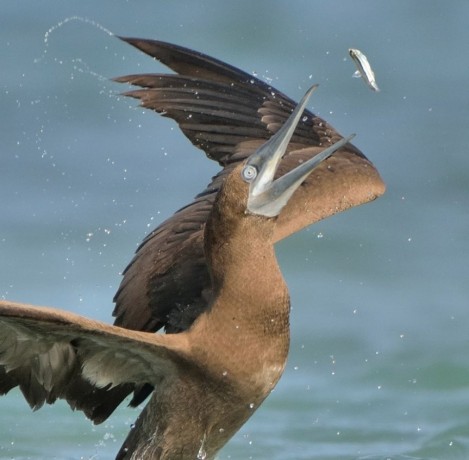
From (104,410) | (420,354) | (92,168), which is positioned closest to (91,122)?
(92,168)

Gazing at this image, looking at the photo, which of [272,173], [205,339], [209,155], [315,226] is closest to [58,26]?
[315,226]

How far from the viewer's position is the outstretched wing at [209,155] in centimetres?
732

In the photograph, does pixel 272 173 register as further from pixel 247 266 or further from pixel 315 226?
pixel 315 226

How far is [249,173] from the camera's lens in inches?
254

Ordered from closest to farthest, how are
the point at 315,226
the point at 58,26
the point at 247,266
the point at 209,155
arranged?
the point at 247,266, the point at 209,155, the point at 315,226, the point at 58,26

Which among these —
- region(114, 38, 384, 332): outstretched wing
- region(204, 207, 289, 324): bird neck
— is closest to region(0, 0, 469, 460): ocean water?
region(114, 38, 384, 332): outstretched wing

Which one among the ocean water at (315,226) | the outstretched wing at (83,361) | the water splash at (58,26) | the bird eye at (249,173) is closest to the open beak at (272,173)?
the bird eye at (249,173)

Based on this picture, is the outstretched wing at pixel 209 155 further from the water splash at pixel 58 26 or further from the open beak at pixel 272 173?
the water splash at pixel 58 26

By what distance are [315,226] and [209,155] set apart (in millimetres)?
2390

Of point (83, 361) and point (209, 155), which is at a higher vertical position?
point (209, 155)

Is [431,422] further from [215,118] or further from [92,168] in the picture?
[92,168]

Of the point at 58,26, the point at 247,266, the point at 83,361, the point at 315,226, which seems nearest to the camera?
the point at 247,266

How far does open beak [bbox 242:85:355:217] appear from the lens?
642 centimetres

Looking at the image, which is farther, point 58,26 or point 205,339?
point 58,26
